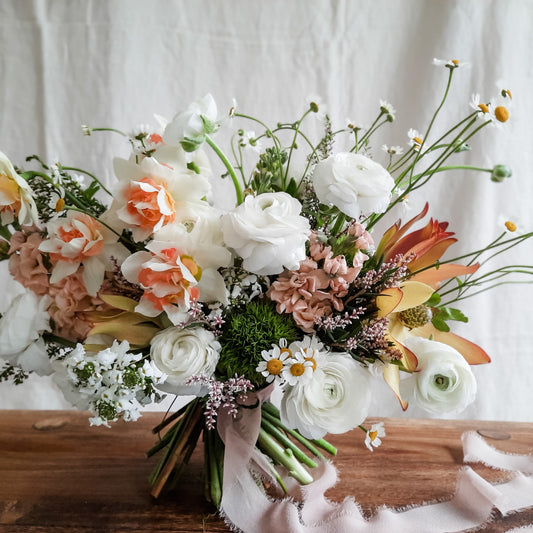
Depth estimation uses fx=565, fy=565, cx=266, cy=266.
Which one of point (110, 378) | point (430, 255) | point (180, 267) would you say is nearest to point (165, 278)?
point (180, 267)

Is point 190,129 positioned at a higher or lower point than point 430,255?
higher

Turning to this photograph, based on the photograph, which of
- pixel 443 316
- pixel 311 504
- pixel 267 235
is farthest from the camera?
pixel 311 504

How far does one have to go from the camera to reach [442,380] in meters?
0.71

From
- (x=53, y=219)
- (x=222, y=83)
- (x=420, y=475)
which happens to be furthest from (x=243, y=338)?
(x=222, y=83)

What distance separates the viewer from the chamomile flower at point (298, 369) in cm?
65

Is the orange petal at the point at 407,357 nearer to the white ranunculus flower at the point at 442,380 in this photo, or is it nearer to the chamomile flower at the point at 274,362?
the white ranunculus flower at the point at 442,380

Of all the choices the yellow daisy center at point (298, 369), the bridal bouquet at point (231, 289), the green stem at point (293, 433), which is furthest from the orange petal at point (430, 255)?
the green stem at point (293, 433)

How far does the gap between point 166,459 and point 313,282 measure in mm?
390

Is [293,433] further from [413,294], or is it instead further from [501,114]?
[501,114]

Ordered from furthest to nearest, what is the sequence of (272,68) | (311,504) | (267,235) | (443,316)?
(272,68) < (311,504) < (443,316) < (267,235)

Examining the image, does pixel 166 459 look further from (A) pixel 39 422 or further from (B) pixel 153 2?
(B) pixel 153 2

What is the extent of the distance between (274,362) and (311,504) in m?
0.30

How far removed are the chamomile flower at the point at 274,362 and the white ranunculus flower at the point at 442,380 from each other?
0.17 meters

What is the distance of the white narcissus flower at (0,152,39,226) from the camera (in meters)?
0.68
